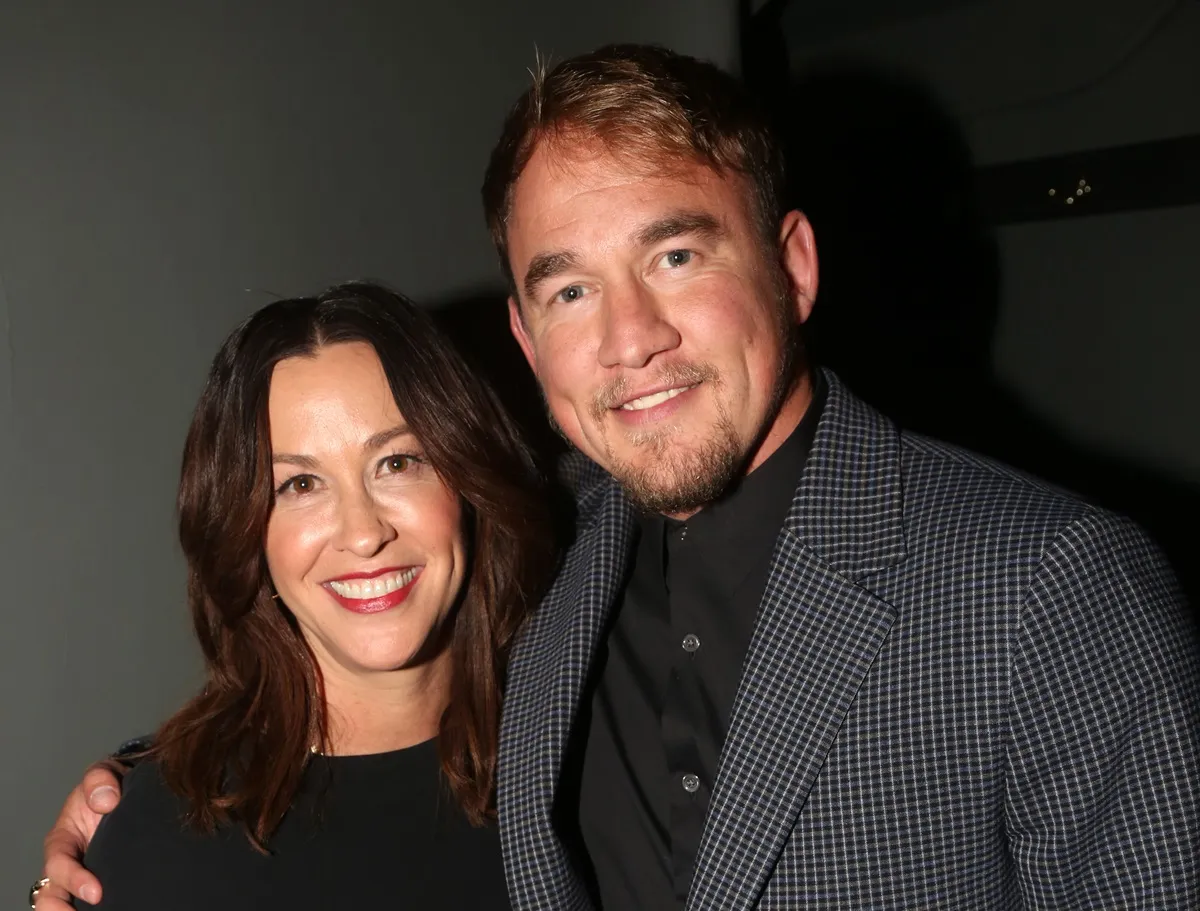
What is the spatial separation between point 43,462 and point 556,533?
1014 millimetres

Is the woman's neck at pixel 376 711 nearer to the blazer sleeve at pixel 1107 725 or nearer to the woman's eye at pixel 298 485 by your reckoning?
the woman's eye at pixel 298 485

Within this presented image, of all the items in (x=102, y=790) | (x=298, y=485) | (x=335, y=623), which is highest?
(x=298, y=485)

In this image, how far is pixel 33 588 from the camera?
2223mm

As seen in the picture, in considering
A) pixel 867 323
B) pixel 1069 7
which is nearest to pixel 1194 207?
pixel 1069 7

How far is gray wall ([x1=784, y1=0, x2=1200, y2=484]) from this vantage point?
3768 mm

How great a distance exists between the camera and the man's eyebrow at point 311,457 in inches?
75.9

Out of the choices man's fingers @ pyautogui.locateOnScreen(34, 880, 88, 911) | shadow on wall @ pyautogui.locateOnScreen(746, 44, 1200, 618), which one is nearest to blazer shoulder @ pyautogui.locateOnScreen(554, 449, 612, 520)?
man's fingers @ pyautogui.locateOnScreen(34, 880, 88, 911)

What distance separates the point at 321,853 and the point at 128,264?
48.9 inches

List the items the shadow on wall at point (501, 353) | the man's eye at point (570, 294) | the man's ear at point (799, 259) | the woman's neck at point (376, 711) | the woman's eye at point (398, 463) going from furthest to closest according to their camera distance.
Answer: the shadow on wall at point (501, 353), the woman's neck at point (376, 711), the woman's eye at point (398, 463), the man's ear at point (799, 259), the man's eye at point (570, 294)

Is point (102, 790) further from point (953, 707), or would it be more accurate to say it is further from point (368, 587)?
point (953, 707)

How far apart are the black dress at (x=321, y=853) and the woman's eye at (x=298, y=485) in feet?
1.59

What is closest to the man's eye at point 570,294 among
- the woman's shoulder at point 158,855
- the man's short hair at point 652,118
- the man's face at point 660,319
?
the man's face at point 660,319

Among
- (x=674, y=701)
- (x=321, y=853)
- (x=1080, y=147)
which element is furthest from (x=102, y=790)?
(x=1080, y=147)

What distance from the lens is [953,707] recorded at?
1.45 metres
